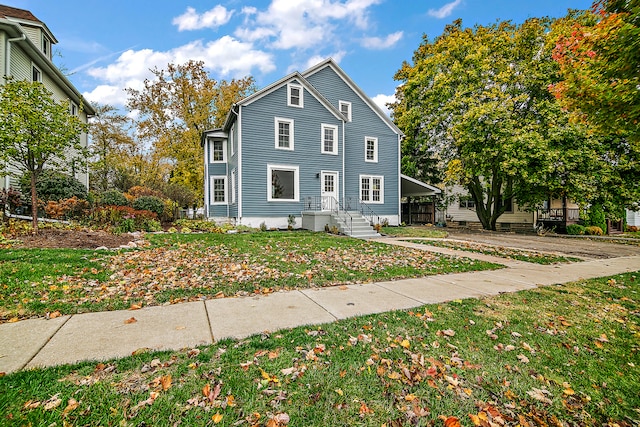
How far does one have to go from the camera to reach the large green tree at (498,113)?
48.4 ft

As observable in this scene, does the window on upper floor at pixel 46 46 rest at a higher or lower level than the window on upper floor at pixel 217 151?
higher

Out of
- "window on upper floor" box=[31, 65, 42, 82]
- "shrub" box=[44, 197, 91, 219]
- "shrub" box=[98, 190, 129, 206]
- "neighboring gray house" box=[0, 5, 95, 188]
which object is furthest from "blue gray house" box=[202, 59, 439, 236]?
"window on upper floor" box=[31, 65, 42, 82]

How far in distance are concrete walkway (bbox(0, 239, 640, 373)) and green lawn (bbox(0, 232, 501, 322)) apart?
35 cm

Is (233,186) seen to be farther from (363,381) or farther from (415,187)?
(363,381)

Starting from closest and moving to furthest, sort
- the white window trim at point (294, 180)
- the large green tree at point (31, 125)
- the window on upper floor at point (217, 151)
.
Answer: the large green tree at point (31, 125) < the white window trim at point (294, 180) < the window on upper floor at point (217, 151)

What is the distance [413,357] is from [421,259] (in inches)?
198

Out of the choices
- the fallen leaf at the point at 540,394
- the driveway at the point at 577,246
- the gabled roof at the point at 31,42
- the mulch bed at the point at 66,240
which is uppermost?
the gabled roof at the point at 31,42

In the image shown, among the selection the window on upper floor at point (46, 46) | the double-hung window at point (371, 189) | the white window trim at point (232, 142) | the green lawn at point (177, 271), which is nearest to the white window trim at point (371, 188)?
the double-hung window at point (371, 189)

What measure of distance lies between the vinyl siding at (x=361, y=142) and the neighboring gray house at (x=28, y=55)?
1243 centimetres

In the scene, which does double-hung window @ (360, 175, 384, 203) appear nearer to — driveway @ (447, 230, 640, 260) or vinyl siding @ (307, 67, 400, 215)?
vinyl siding @ (307, 67, 400, 215)

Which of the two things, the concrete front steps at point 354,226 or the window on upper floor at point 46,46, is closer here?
the concrete front steps at point 354,226

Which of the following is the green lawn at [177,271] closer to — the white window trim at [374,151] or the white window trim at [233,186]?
the white window trim at [233,186]

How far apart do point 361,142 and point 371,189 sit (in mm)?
3025

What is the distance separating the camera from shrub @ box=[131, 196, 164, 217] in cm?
1414
